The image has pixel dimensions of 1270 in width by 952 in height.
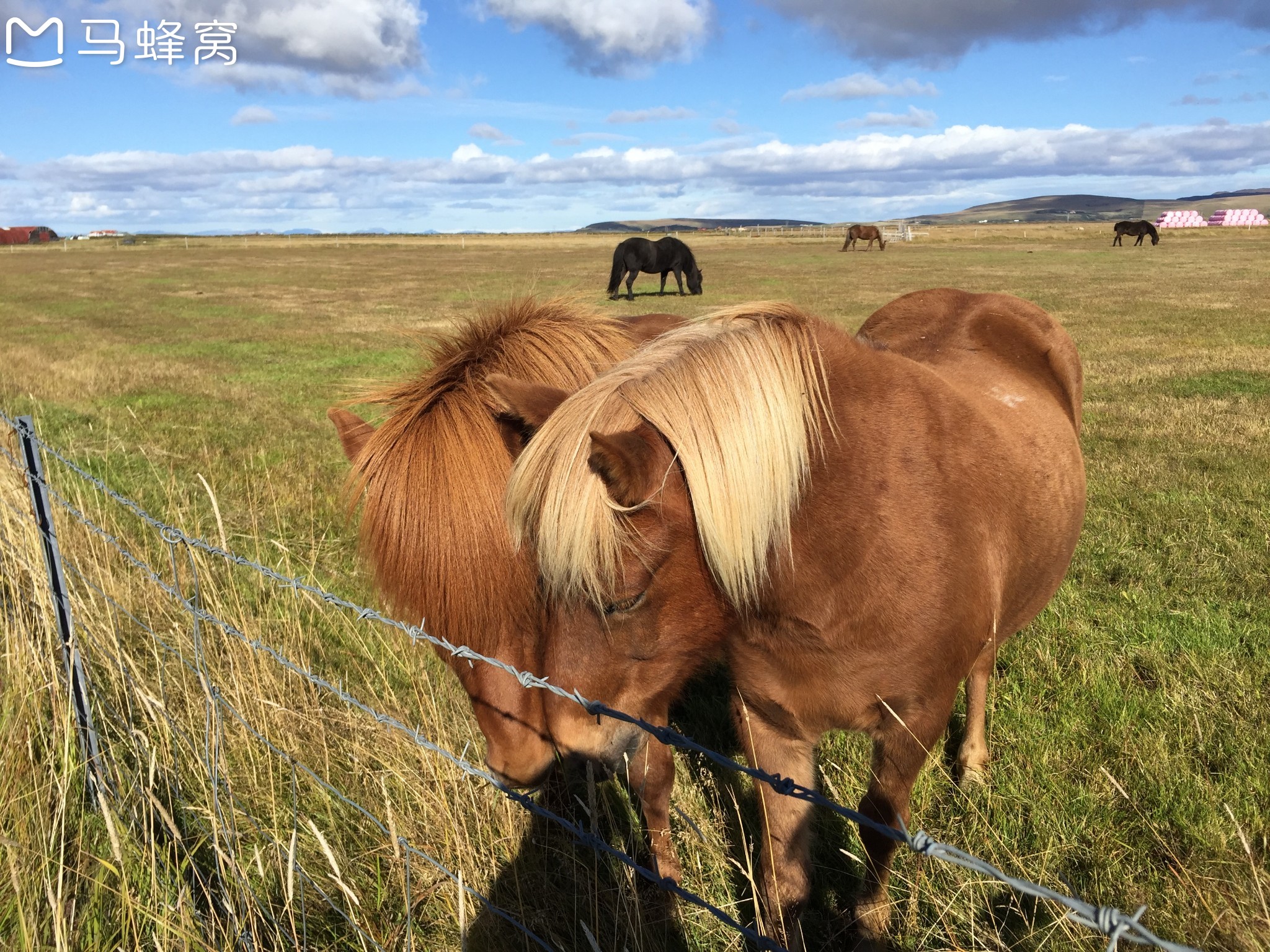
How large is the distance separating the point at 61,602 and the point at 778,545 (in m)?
2.56

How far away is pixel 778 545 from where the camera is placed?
84.7 inches

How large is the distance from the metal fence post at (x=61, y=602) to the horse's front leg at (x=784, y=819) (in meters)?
2.24

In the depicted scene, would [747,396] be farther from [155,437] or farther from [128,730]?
[155,437]

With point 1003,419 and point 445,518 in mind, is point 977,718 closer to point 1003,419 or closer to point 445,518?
point 1003,419

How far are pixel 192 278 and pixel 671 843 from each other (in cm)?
3829

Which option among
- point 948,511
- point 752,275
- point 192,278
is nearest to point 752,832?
point 948,511

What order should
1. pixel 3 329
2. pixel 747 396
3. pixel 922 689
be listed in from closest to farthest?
pixel 747 396 → pixel 922 689 → pixel 3 329

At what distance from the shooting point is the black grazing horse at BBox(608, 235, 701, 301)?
25.8 meters

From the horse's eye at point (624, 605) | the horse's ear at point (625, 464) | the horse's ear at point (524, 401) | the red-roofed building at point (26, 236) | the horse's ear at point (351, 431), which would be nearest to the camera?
the horse's ear at point (625, 464)

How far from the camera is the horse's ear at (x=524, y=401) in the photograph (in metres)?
2.30

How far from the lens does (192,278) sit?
34750mm

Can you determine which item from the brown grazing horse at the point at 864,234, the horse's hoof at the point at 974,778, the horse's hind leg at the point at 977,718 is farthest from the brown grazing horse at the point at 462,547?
the brown grazing horse at the point at 864,234

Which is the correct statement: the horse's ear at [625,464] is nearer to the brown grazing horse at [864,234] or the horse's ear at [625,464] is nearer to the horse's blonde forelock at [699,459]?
the horse's blonde forelock at [699,459]

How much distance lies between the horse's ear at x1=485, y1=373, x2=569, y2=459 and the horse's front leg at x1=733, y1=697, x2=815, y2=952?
3.64ft
